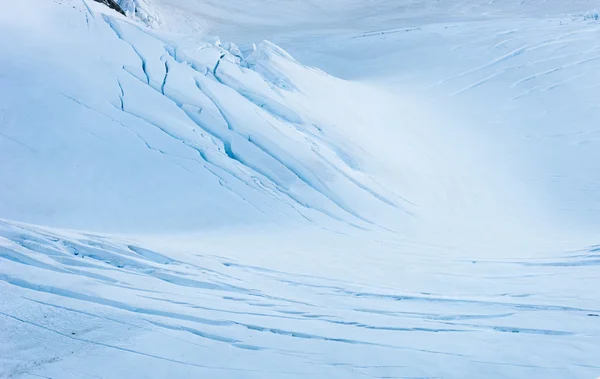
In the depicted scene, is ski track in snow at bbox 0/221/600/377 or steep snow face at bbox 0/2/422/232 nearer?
ski track in snow at bbox 0/221/600/377

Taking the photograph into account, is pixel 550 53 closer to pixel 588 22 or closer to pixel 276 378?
pixel 588 22

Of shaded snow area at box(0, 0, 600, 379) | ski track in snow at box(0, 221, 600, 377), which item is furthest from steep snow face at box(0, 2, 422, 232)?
ski track in snow at box(0, 221, 600, 377)

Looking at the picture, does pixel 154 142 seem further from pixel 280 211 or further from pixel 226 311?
pixel 226 311

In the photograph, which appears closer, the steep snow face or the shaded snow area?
the shaded snow area

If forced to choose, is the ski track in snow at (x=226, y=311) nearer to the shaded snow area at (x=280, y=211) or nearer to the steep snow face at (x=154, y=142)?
the shaded snow area at (x=280, y=211)

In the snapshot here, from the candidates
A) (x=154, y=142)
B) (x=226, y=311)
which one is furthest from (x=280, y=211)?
(x=226, y=311)

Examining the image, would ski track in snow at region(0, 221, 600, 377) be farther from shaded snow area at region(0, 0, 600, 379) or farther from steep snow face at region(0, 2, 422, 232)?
steep snow face at region(0, 2, 422, 232)

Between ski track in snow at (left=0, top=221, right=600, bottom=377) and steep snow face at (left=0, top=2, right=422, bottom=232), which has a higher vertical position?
steep snow face at (left=0, top=2, right=422, bottom=232)

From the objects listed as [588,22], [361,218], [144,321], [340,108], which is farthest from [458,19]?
[144,321]
